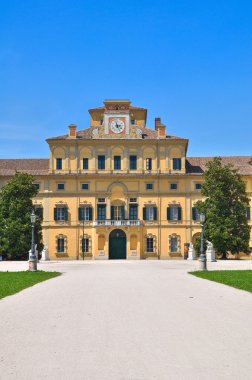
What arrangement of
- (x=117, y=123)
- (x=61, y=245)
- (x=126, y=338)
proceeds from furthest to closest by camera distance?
(x=117, y=123), (x=61, y=245), (x=126, y=338)

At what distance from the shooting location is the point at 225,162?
7325cm

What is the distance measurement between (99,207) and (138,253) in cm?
736

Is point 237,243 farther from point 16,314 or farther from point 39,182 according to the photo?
point 16,314

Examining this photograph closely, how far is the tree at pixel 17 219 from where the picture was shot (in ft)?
192

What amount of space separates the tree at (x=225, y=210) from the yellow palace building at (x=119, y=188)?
7.97 metres

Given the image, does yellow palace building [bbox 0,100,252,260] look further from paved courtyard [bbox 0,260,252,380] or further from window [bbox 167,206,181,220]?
paved courtyard [bbox 0,260,252,380]

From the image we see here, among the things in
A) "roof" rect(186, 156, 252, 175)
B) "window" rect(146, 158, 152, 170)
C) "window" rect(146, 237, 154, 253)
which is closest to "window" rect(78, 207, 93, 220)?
"window" rect(146, 237, 154, 253)

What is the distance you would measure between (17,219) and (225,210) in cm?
2213

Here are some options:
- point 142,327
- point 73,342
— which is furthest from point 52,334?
point 142,327

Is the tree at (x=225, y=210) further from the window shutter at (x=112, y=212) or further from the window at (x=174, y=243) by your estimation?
the window shutter at (x=112, y=212)

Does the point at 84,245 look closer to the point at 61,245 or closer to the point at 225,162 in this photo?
the point at 61,245

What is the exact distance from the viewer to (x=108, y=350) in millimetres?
8008

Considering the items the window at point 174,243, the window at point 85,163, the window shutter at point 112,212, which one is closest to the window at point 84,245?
the window shutter at point 112,212

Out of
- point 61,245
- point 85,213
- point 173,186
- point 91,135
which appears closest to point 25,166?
point 91,135
